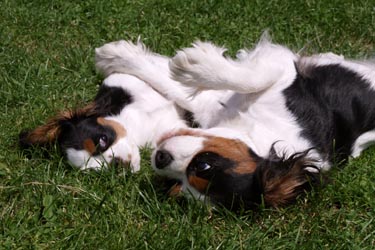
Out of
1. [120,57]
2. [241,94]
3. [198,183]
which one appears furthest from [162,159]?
[120,57]

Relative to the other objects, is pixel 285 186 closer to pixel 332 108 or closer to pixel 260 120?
pixel 260 120

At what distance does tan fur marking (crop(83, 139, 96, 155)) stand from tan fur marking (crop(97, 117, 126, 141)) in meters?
0.19

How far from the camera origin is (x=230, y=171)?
11.7ft

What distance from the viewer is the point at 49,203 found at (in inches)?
143

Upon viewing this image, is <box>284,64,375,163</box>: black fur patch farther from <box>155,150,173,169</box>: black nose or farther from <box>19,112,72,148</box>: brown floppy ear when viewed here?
<box>19,112,72,148</box>: brown floppy ear

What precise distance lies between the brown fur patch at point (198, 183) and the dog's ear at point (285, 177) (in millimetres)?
296

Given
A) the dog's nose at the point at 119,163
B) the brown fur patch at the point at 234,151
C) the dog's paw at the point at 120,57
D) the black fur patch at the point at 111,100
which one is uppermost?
the brown fur patch at the point at 234,151

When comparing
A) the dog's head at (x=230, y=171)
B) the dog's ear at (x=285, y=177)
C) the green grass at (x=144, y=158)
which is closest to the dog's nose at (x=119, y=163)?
the green grass at (x=144, y=158)

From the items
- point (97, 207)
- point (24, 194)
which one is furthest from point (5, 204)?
point (97, 207)

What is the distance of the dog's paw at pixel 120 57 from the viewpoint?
4.88 metres

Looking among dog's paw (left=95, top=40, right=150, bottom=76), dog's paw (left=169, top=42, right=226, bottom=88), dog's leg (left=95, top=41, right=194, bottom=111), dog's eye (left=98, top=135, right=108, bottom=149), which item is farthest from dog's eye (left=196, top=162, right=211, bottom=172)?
dog's paw (left=95, top=40, right=150, bottom=76)

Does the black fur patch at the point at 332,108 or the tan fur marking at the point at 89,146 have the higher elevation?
the black fur patch at the point at 332,108

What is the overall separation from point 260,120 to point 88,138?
44.1 inches

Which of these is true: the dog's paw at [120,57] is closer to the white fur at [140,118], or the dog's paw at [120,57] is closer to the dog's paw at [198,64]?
the white fur at [140,118]
